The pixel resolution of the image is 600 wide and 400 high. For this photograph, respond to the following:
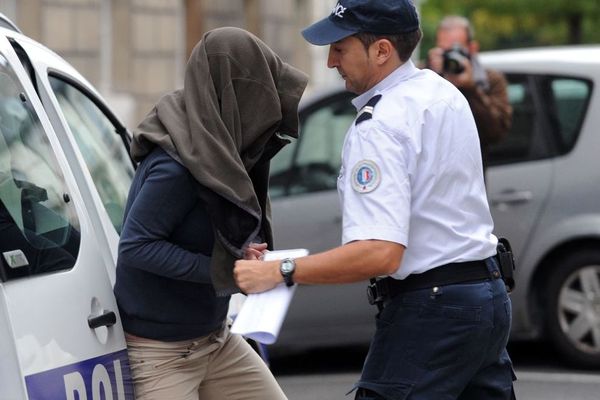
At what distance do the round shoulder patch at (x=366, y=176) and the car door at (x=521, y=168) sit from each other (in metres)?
4.60

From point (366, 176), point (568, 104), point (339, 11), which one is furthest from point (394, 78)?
point (568, 104)

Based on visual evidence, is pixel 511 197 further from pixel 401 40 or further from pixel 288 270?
pixel 288 270

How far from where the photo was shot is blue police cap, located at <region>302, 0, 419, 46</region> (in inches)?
142

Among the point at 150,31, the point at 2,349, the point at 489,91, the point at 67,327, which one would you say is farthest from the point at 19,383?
the point at 150,31

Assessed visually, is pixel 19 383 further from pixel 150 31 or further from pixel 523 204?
pixel 150 31

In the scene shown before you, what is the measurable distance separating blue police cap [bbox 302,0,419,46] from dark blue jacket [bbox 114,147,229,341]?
53cm

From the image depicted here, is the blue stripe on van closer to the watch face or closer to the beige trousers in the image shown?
the beige trousers

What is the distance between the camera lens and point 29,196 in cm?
361

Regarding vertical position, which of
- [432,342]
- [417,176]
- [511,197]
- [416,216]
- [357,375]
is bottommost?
[357,375]

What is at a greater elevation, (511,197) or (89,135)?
(89,135)

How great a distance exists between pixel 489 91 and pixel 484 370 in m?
4.37

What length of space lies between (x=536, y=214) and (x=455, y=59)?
1.00 m

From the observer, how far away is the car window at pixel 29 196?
344cm

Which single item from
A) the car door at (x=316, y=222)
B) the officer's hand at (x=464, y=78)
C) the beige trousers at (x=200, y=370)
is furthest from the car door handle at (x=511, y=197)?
the beige trousers at (x=200, y=370)
